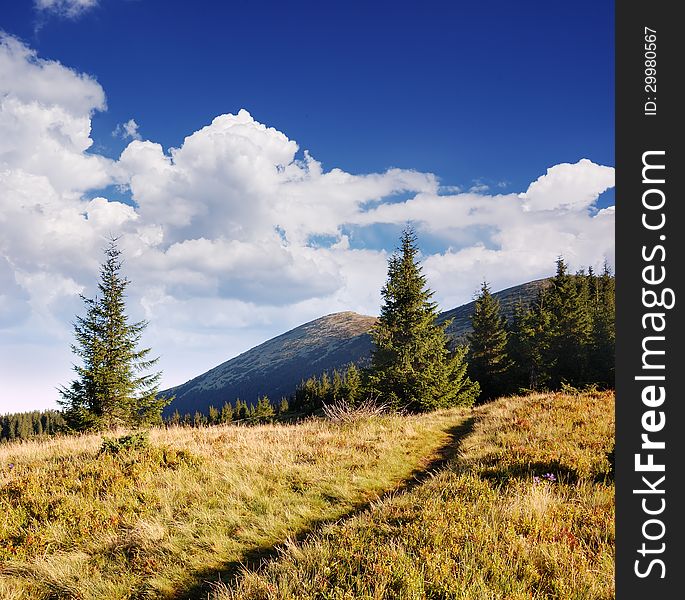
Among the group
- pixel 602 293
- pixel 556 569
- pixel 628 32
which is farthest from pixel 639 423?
pixel 602 293

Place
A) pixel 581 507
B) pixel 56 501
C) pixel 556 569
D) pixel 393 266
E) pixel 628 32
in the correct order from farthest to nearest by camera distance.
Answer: pixel 393 266 < pixel 56 501 < pixel 581 507 < pixel 556 569 < pixel 628 32

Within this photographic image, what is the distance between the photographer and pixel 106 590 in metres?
4.55

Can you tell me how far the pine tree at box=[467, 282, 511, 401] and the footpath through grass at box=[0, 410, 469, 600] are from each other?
40215 mm

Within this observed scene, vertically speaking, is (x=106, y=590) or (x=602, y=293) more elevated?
(x=602, y=293)

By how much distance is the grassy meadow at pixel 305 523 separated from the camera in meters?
3.88

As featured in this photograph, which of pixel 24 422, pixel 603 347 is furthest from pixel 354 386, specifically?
pixel 24 422

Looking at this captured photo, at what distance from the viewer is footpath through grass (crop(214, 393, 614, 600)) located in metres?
3.63

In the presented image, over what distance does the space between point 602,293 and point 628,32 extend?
78507 mm

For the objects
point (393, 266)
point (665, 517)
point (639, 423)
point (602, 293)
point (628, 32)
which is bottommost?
point (665, 517)

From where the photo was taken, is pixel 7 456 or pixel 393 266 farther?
pixel 393 266

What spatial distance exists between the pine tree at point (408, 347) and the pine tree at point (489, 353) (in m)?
20.3

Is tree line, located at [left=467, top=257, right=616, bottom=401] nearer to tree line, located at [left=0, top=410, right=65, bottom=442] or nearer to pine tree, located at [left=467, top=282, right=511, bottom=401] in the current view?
pine tree, located at [left=467, top=282, right=511, bottom=401]

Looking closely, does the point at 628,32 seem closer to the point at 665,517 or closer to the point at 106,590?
the point at 665,517

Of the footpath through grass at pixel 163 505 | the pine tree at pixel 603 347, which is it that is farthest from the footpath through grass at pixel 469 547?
the pine tree at pixel 603 347
